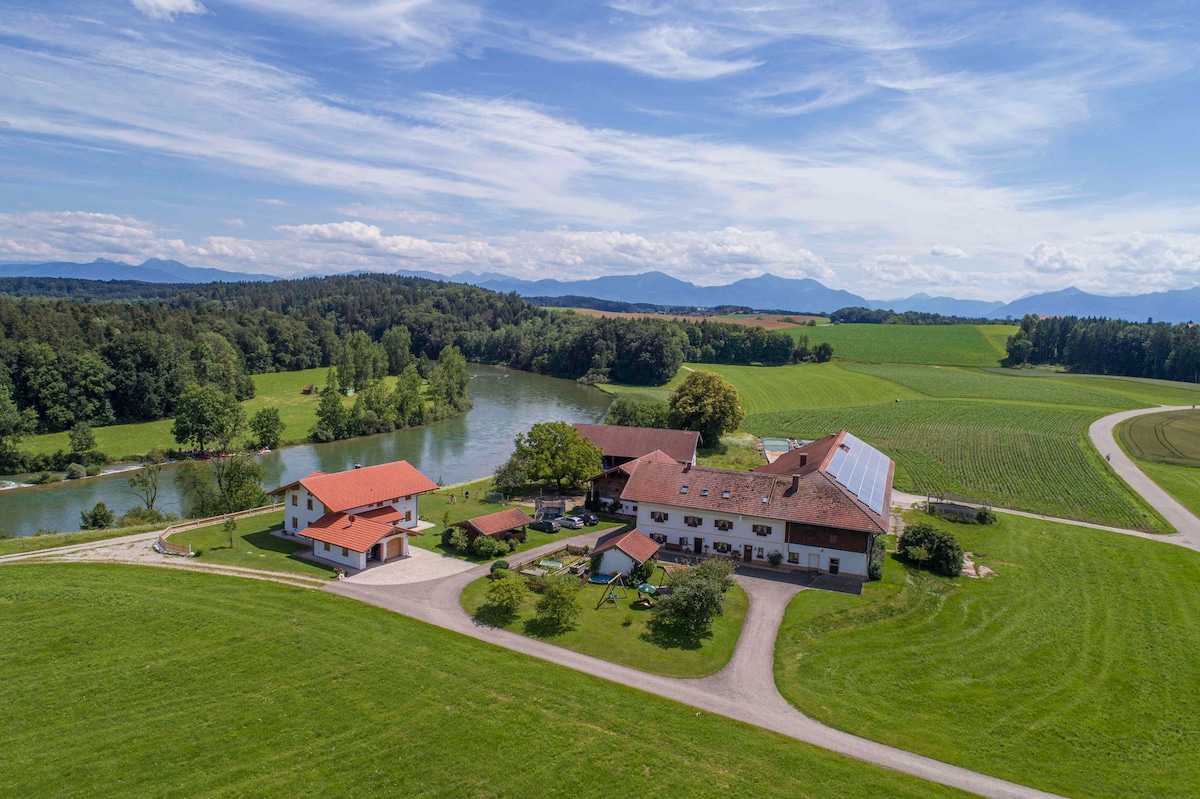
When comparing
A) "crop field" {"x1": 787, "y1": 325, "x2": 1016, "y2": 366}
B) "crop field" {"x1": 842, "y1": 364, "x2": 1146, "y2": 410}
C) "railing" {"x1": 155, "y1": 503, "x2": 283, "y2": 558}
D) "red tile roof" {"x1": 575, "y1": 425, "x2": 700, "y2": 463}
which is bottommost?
"railing" {"x1": 155, "y1": 503, "x2": 283, "y2": 558}

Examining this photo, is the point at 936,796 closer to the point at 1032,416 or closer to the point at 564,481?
the point at 564,481

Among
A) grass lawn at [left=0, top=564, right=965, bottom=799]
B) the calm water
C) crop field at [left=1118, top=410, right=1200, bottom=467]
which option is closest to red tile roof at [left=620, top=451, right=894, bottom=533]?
grass lawn at [left=0, top=564, right=965, bottom=799]

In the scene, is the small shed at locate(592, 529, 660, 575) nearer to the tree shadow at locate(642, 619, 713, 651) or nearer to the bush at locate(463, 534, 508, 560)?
the tree shadow at locate(642, 619, 713, 651)

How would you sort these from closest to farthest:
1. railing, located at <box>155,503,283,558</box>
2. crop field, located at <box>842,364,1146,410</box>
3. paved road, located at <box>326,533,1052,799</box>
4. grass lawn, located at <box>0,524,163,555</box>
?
paved road, located at <box>326,533,1052,799</box>
railing, located at <box>155,503,283,558</box>
grass lawn, located at <box>0,524,163,555</box>
crop field, located at <box>842,364,1146,410</box>

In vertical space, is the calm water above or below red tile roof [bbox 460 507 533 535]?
below

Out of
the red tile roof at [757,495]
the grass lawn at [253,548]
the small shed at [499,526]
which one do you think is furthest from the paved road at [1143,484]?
the grass lawn at [253,548]

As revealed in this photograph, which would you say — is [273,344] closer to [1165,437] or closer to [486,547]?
[486,547]

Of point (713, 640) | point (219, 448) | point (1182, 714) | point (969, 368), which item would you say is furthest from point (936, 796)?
point (969, 368)

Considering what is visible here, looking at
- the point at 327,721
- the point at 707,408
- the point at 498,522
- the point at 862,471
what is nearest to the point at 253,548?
the point at 498,522
